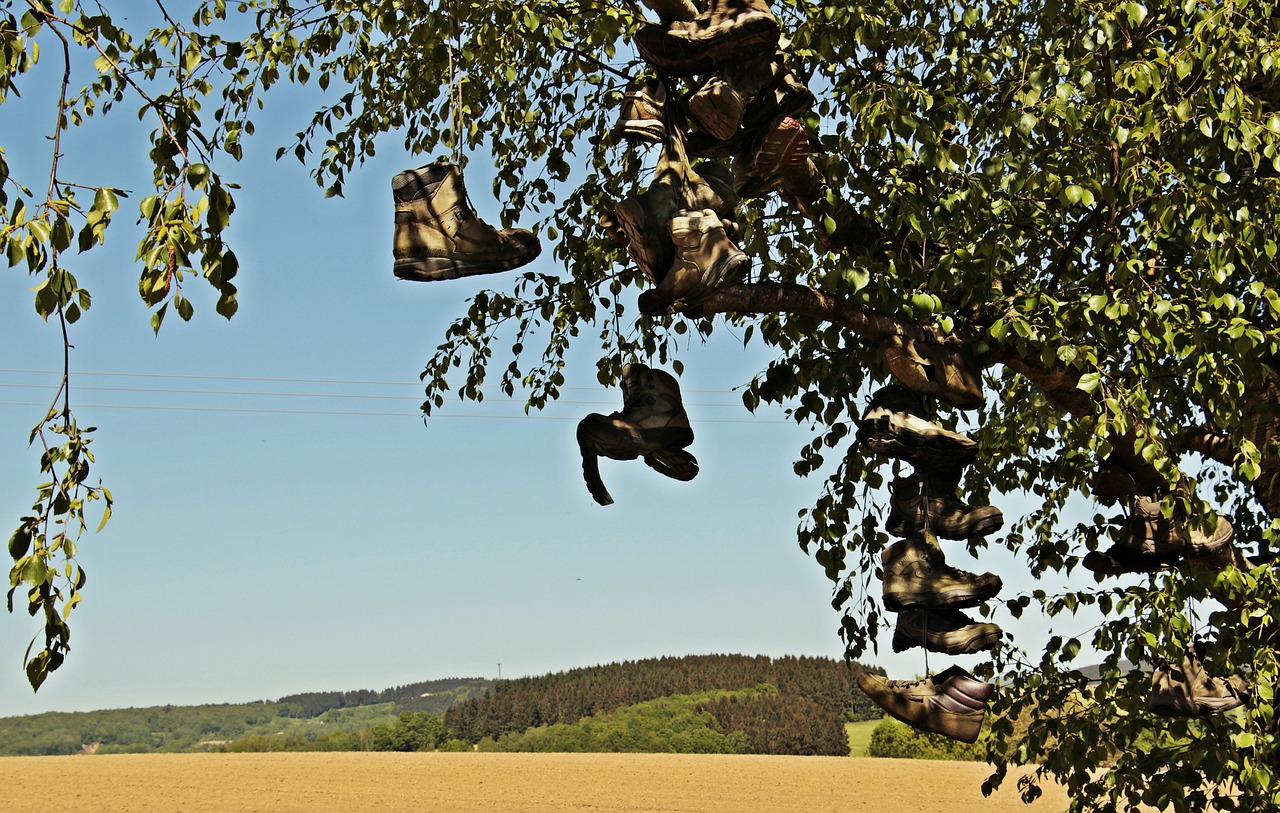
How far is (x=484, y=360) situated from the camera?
937 cm

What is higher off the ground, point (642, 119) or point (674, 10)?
point (674, 10)

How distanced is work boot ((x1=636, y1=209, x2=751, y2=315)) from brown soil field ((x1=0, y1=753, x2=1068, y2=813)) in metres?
17.9

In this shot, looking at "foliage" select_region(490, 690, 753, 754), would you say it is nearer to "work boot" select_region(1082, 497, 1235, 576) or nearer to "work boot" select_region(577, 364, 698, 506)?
"work boot" select_region(1082, 497, 1235, 576)

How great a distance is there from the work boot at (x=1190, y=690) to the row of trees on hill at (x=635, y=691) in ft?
109

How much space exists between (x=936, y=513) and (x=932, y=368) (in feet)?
2.06

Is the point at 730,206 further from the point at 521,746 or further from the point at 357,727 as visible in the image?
the point at 357,727

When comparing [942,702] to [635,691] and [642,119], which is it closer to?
[642,119]

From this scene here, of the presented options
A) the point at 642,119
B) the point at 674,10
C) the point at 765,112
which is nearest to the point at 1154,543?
the point at 765,112

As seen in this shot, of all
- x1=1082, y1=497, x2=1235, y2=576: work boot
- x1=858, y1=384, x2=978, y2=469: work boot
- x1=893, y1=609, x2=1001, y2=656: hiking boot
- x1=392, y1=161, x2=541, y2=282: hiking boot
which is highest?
x1=392, y1=161, x2=541, y2=282: hiking boot

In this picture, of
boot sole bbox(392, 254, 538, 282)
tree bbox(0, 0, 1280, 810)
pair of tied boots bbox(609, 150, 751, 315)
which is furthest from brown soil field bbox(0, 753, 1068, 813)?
boot sole bbox(392, 254, 538, 282)

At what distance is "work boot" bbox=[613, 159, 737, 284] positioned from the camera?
450 cm

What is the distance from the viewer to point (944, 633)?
4.89 m

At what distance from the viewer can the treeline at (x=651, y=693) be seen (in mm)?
39094

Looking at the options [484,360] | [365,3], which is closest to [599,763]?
[484,360]
